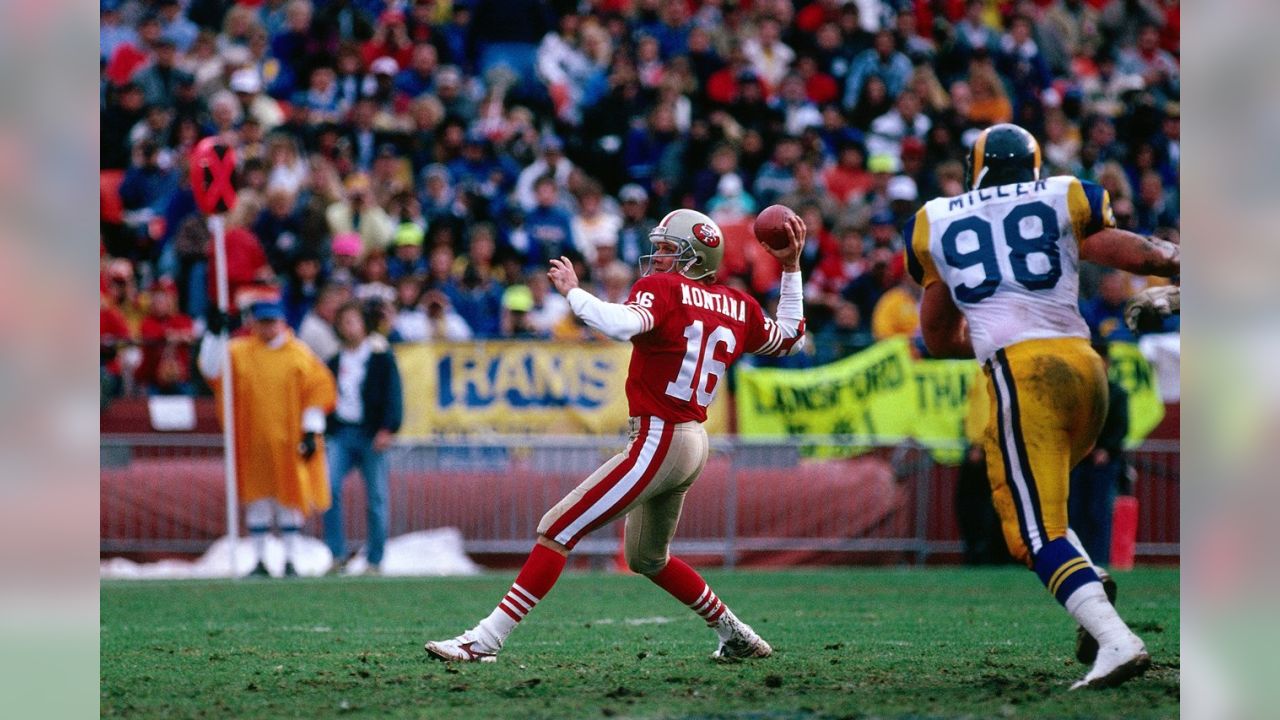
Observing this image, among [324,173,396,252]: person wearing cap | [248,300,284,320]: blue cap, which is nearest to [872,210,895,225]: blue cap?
[324,173,396,252]: person wearing cap

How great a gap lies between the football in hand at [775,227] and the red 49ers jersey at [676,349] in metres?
0.44

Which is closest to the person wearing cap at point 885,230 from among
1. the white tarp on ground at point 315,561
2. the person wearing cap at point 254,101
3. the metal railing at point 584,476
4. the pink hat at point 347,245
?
the metal railing at point 584,476

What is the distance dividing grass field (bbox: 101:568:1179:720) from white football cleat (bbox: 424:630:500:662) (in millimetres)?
71

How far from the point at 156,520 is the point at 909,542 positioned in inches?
264

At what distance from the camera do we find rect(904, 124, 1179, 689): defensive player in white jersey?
6547mm

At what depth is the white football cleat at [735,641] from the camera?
7676 mm

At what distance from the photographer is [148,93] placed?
63.2ft

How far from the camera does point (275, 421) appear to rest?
47.0 feet

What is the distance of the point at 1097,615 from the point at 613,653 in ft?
8.26

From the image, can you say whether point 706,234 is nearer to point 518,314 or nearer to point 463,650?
point 463,650

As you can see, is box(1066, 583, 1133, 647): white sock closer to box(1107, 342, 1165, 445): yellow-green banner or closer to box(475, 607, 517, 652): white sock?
box(475, 607, 517, 652): white sock
